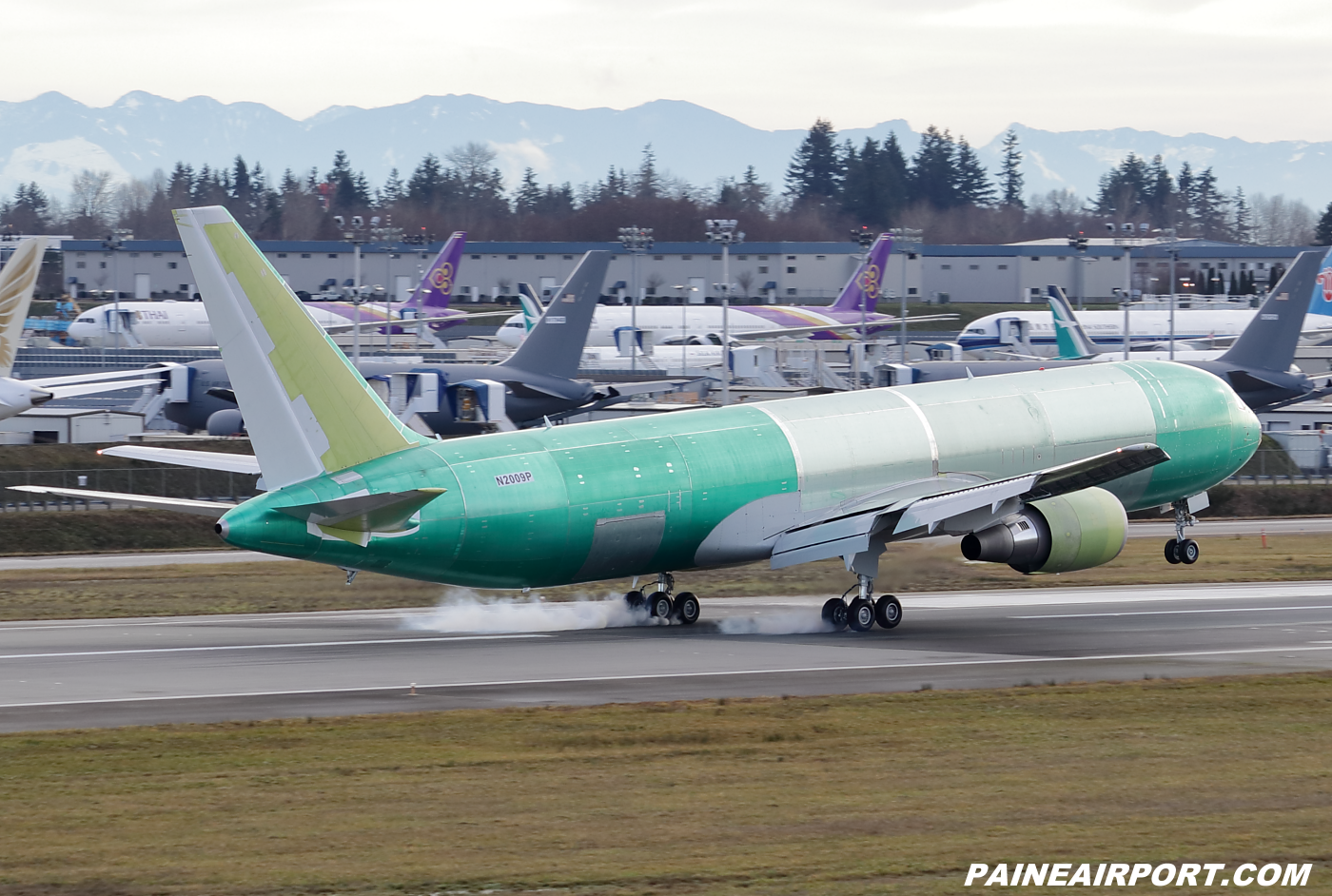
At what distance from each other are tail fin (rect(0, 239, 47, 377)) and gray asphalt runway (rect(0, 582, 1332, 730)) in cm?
2049

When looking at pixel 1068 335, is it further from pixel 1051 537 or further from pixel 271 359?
pixel 271 359

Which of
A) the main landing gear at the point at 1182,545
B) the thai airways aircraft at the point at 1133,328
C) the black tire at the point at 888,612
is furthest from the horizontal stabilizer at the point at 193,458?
the thai airways aircraft at the point at 1133,328

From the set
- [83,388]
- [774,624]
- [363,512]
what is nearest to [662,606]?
[774,624]

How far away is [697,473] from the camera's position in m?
34.2

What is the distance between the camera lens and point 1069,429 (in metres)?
38.5

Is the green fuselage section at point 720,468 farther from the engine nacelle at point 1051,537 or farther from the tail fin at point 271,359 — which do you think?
the engine nacelle at point 1051,537

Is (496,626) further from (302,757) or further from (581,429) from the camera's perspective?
(302,757)

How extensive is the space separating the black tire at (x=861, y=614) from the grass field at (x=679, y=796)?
8.79 metres

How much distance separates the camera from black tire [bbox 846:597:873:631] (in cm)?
3456

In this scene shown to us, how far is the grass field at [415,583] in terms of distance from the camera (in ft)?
123

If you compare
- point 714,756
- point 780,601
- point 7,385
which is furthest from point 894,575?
point 7,385

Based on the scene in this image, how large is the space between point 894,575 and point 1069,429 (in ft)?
22.4

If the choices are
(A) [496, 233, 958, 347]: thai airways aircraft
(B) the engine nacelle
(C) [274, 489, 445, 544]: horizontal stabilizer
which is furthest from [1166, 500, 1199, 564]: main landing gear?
(A) [496, 233, 958, 347]: thai airways aircraft

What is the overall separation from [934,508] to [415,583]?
44.6 feet
